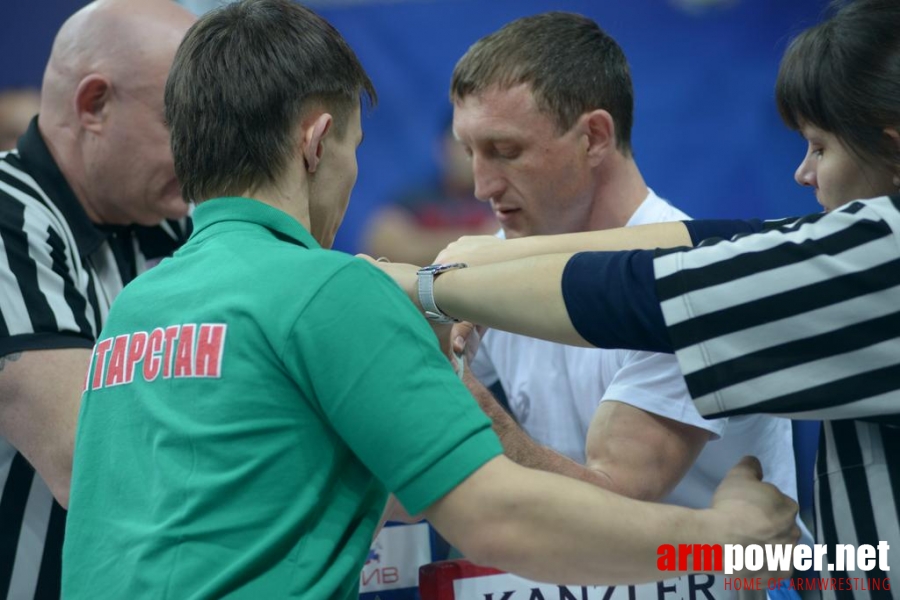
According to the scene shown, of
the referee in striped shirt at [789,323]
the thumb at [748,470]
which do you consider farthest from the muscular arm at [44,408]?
the thumb at [748,470]

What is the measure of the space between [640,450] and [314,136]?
826 millimetres

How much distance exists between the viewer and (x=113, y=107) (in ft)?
6.67

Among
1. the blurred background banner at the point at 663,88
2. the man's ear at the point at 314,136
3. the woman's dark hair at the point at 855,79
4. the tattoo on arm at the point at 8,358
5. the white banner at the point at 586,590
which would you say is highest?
the blurred background banner at the point at 663,88

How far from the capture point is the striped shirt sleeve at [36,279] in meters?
1.71

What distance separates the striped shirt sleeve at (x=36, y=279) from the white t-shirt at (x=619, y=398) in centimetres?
85

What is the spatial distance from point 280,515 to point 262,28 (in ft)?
1.87

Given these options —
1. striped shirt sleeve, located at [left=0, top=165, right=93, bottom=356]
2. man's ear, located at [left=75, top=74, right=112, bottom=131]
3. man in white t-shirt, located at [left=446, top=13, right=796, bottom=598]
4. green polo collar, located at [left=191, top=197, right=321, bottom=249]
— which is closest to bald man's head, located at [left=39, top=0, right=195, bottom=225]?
man's ear, located at [left=75, top=74, right=112, bottom=131]

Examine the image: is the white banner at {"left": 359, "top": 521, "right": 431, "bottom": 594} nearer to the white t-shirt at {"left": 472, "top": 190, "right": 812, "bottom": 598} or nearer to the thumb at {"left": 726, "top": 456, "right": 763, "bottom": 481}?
the white t-shirt at {"left": 472, "top": 190, "right": 812, "bottom": 598}

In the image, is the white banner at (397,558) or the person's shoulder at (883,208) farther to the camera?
the white banner at (397,558)

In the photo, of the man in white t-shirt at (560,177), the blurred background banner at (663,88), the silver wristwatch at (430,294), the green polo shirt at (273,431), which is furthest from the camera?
the blurred background banner at (663,88)

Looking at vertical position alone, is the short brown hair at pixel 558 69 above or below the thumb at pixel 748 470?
above

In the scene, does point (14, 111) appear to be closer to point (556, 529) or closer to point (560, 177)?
point (560, 177)

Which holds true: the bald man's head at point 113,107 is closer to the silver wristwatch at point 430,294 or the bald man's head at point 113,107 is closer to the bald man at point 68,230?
the bald man at point 68,230

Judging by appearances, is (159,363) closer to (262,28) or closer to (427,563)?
(262,28)
